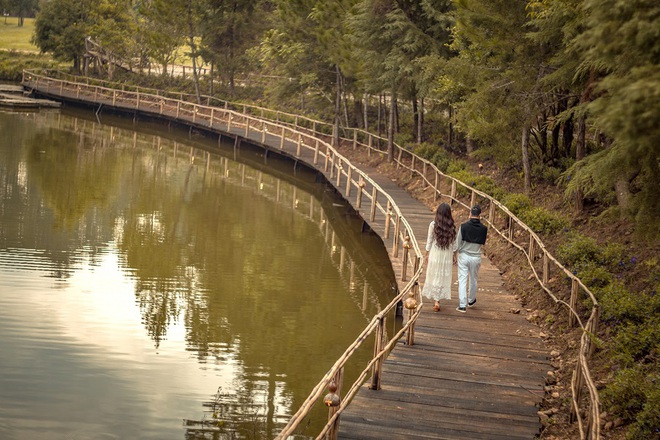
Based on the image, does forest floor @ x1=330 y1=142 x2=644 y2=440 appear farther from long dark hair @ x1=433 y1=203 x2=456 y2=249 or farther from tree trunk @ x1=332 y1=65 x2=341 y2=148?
tree trunk @ x1=332 y1=65 x2=341 y2=148

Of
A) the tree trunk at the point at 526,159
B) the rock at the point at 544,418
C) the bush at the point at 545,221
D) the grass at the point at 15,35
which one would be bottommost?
the rock at the point at 544,418

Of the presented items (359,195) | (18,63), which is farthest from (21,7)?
(359,195)

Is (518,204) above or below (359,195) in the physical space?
above

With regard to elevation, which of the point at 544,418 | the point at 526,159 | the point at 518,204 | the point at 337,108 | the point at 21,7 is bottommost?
the point at 544,418

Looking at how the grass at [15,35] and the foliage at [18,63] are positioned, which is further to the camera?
the grass at [15,35]

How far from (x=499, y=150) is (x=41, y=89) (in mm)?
42351

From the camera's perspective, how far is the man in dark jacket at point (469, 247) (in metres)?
13.8

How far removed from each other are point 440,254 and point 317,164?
1996cm

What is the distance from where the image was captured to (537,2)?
18000 millimetres

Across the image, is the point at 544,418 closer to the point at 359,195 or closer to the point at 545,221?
the point at 545,221

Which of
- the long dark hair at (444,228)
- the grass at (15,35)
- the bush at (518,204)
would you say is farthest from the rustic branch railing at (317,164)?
the grass at (15,35)

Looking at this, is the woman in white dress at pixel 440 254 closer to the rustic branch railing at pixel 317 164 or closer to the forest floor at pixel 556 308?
the rustic branch railing at pixel 317 164

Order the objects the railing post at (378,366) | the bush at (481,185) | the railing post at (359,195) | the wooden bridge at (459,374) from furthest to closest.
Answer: the railing post at (359,195) < the bush at (481,185) < the railing post at (378,366) < the wooden bridge at (459,374)

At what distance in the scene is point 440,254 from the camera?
13938 millimetres
